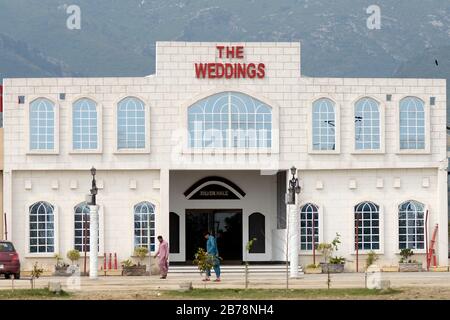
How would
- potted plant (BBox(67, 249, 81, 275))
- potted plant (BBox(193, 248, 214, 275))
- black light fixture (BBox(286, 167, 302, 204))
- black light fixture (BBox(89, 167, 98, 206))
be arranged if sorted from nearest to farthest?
potted plant (BBox(193, 248, 214, 275)) < black light fixture (BBox(286, 167, 302, 204)) < black light fixture (BBox(89, 167, 98, 206)) < potted plant (BBox(67, 249, 81, 275))

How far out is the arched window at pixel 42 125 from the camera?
50.5 meters

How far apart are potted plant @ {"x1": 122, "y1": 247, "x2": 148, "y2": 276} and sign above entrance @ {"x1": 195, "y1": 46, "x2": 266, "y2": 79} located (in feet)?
23.6

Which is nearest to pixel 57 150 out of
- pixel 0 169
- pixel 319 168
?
pixel 0 169

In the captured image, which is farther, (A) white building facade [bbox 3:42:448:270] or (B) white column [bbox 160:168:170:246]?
(A) white building facade [bbox 3:42:448:270]

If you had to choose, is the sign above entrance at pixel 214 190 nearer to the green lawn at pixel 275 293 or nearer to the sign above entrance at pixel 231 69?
the sign above entrance at pixel 231 69

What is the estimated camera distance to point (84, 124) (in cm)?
5047

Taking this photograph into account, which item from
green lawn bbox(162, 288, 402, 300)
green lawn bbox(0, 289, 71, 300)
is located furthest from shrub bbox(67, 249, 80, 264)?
green lawn bbox(162, 288, 402, 300)

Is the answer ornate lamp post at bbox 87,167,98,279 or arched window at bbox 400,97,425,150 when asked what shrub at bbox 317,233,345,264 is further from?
ornate lamp post at bbox 87,167,98,279

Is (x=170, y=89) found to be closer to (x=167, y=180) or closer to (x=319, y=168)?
(x=167, y=180)

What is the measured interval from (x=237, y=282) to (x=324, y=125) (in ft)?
33.4

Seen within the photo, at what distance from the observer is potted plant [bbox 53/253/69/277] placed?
1945 inches

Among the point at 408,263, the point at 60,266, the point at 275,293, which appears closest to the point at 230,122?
the point at 60,266
